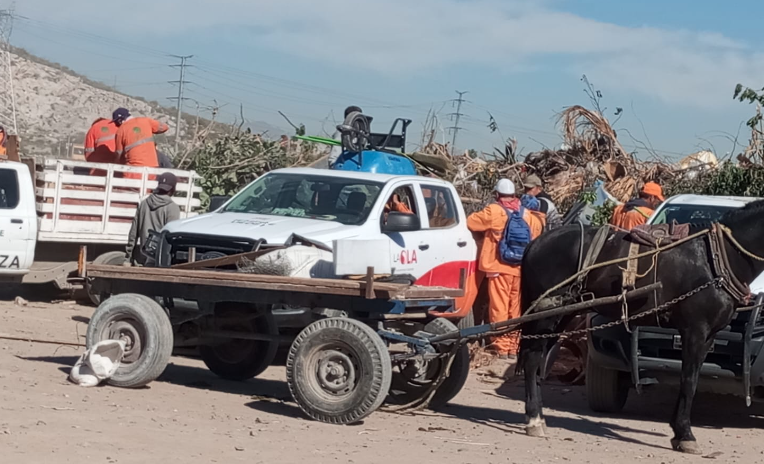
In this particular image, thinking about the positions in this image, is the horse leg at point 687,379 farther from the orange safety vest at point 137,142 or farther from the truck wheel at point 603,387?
Answer: the orange safety vest at point 137,142

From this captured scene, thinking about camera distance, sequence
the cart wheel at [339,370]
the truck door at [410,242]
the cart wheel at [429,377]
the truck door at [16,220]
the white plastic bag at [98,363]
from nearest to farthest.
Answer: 1. the cart wheel at [339,370]
2. the white plastic bag at [98,363]
3. the cart wheel at [429,377]
4. the truck door at [410,242]
5. the truck door at [16,220]

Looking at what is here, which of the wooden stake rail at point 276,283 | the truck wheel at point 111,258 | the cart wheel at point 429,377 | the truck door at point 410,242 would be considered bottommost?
the cart wheel at point 429,377

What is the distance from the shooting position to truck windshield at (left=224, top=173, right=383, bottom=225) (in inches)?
409

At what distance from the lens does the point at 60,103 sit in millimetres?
60531

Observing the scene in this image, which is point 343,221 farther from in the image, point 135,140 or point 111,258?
point 135,140

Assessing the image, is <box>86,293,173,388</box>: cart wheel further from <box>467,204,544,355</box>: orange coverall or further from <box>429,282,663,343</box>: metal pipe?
<box>467,204,544,355</box>: orange coverall

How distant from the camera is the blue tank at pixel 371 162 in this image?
1397 centimetres

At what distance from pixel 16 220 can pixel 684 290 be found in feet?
30.0

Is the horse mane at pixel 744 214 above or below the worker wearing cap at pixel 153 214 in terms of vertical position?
above

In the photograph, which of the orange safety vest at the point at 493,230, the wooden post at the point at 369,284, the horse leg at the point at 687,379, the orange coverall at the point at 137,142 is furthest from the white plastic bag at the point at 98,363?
the orange coverall at the point at 137,142

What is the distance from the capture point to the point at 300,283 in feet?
28.2

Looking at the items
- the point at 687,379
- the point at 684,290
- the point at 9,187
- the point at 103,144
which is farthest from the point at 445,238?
the point at 103,144

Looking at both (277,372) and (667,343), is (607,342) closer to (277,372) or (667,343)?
(667,343)

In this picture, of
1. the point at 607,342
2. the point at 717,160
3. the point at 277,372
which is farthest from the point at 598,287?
the point at 717,160
